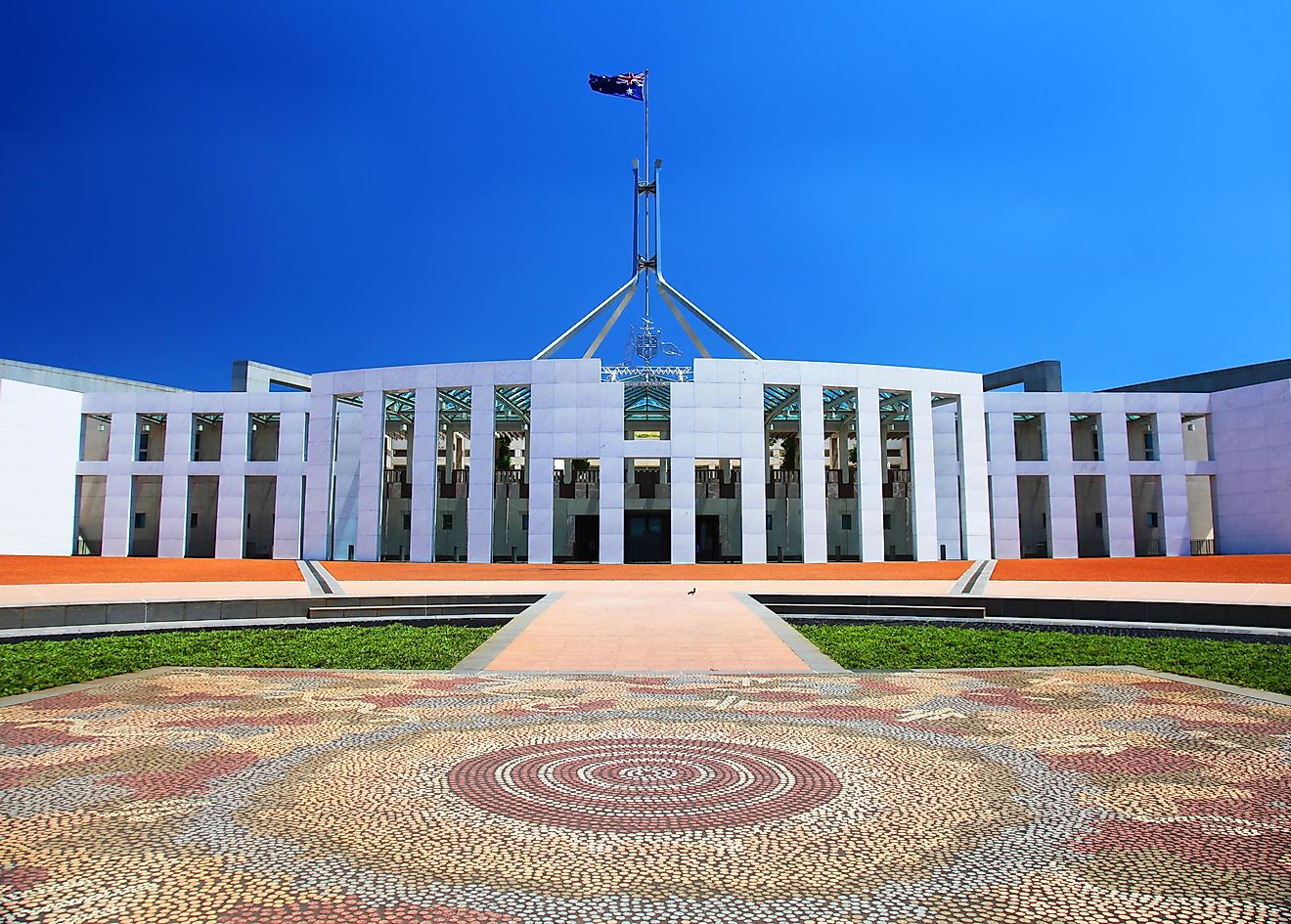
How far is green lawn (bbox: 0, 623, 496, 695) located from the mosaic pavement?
2.53 m

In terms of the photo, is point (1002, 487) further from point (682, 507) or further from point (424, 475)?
point (424, 475)

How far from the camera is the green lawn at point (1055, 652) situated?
10.9 metres

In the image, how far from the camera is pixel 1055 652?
1258cm

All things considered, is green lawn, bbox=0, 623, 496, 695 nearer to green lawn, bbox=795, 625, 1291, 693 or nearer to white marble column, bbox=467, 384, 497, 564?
green lawn, bbox=795, 625, 1291, 693

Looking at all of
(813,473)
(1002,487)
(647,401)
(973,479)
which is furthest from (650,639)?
(1002,487)

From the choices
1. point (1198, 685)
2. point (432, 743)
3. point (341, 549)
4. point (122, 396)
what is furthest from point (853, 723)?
point (122, 396)

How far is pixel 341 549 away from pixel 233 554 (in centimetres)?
618

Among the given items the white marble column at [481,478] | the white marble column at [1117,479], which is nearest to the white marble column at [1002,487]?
the white marble column at [1117,479]

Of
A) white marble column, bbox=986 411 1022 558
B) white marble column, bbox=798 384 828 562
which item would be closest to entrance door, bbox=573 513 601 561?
white marble column, bbox=798 384 828 562

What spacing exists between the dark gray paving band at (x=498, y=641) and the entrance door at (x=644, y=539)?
32471mm

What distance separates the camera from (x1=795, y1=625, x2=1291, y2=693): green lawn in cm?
1093

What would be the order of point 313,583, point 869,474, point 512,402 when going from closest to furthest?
1. point 313,583
2. point 869,474
3. point 512,402

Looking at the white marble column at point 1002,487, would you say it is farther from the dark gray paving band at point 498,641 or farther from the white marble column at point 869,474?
the dark gray paving band at point 498,641

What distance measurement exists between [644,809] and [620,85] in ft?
172
